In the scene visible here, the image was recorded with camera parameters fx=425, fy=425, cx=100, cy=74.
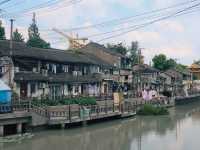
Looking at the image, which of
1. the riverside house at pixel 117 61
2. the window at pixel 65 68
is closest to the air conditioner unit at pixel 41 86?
the window at pixel 65 68

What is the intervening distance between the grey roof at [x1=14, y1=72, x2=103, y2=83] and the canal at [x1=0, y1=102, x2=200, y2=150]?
9122mm

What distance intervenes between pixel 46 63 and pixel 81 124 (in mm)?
Answer: 12385

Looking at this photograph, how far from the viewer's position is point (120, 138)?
130ft

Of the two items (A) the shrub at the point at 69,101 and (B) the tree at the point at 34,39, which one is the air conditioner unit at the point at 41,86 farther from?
(B) the tree at the point at 34,39

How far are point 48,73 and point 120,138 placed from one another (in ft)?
54.9

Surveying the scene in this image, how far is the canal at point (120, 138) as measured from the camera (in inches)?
1329

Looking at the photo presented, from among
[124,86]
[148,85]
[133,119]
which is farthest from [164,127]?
[148,85]

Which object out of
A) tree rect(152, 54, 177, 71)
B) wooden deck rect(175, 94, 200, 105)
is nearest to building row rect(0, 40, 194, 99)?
wooden deck rect(175, 94, 200, 105)

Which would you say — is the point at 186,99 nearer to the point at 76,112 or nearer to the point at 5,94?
the point at 76,112

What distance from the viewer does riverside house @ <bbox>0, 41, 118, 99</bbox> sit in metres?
Result: 46.2

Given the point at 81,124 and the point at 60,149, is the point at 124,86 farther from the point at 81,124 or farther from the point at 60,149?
the point at 60,149

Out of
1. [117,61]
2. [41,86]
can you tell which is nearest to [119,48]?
[117,61]

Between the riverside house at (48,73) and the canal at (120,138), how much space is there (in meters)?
9.10

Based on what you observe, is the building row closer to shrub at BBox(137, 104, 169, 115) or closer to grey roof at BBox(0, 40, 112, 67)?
grey roof at BBox(0, 40, 112, 67)
